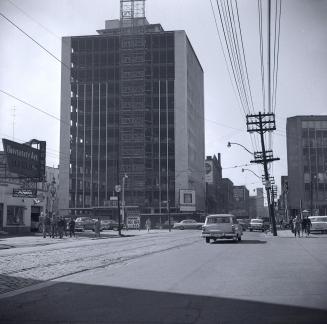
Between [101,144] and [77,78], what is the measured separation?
15890 mm

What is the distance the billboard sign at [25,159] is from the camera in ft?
148

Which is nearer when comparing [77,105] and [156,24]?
[77,105]

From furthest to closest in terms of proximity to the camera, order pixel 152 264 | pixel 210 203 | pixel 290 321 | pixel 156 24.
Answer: pixel 210 203, pixel 156 24, pixel 152 264, pixel 290 321

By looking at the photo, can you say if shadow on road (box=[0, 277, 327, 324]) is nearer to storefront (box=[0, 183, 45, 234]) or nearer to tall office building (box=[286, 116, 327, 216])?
storefront (box=[0, 183, 45, 234])

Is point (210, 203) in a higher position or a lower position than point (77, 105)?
lower

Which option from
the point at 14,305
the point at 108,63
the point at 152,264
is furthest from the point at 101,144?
the point at 14,305

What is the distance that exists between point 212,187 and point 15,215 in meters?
105

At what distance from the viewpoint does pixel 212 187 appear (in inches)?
5940

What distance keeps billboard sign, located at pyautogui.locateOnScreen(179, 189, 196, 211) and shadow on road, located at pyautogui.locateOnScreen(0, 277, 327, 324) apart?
9423 centimetres

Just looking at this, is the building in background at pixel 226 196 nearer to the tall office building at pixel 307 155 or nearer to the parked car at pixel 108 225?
the tall office building at pixel 307 155

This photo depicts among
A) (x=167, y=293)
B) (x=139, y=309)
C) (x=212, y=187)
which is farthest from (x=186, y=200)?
(x=139, y=309)

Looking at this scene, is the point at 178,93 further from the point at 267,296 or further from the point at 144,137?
the point at 267,296

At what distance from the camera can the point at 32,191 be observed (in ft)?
154

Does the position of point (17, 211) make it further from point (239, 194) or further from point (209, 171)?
point (239, 194)
